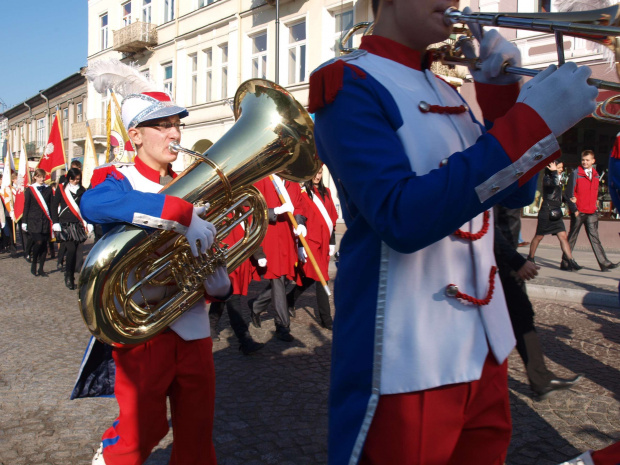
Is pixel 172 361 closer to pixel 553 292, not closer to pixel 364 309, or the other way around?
pixel 364 309

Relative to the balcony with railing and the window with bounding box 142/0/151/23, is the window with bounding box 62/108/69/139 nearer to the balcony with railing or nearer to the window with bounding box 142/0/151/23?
the balcony with railing

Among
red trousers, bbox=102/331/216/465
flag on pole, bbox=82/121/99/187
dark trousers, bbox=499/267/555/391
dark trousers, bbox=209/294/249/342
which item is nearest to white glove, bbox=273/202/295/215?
dark trousers, bbox=209/294/249/342

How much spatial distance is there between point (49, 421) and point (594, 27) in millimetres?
3608

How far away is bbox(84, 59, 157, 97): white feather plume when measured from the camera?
312 centimetres

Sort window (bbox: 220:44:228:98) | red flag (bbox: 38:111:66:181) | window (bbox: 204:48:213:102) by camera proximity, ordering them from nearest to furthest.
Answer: red flag (bbox: 38:111:66:181) → window (bbox: 220:44:228:98) → window (bbox: 204:48:213:102)

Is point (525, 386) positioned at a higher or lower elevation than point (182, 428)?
lower

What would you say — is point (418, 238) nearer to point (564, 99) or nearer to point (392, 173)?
point (392, 173)

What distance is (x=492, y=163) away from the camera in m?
1.12

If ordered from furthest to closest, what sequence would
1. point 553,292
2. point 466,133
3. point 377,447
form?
point 553,292 → point 466,133 → point 377,447

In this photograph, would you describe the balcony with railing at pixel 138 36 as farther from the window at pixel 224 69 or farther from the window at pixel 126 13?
the window at pixel 224 69

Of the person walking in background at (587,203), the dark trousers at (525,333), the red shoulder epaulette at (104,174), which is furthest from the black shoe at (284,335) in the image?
the person walking in background at (587,203)

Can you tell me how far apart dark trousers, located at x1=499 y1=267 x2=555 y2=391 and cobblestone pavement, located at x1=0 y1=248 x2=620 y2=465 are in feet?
0.82

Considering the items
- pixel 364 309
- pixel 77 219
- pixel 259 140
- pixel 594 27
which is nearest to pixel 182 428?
pixel 259 140

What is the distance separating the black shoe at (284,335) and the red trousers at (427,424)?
14.0 ft
